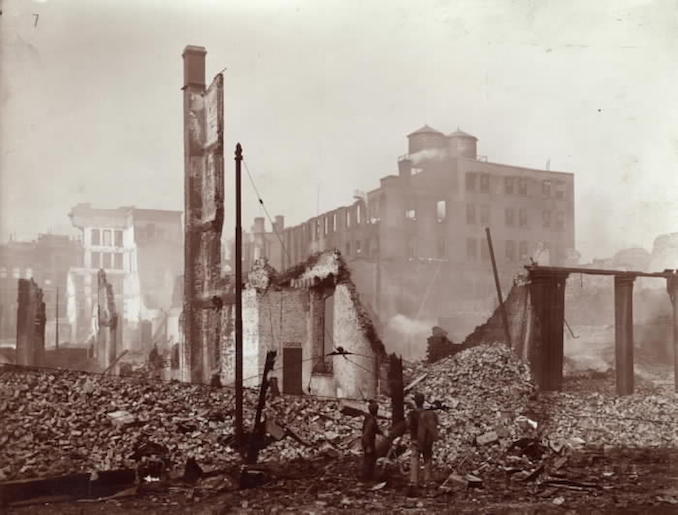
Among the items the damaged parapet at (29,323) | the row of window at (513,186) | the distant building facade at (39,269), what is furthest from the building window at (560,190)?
the damaged parapet at (29,323)

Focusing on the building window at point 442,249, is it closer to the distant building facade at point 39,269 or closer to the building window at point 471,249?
the building window at point 471,249

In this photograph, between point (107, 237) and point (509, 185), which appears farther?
point (107, 237)

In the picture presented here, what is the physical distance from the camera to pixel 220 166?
1725cm

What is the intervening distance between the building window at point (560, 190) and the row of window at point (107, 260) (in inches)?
786

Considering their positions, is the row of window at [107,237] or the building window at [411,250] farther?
the building window at [411,250]

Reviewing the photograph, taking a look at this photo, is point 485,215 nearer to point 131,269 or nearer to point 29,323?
point 131,269

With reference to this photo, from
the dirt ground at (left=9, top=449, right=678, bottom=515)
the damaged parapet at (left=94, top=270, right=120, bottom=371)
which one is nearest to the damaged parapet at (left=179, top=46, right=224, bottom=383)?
the damaged parapet at (left=94, top=270, right=120, bottom=371)

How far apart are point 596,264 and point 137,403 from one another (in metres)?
21.3

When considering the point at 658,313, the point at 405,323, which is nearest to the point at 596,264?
the point at 658,313

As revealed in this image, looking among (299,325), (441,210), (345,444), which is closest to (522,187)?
(441,210)

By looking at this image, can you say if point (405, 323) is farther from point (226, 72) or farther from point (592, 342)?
point (226, 72)

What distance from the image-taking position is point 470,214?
2898 cm

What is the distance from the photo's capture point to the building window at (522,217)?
28.1 m

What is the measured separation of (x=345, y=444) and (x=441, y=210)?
20.3 metres
